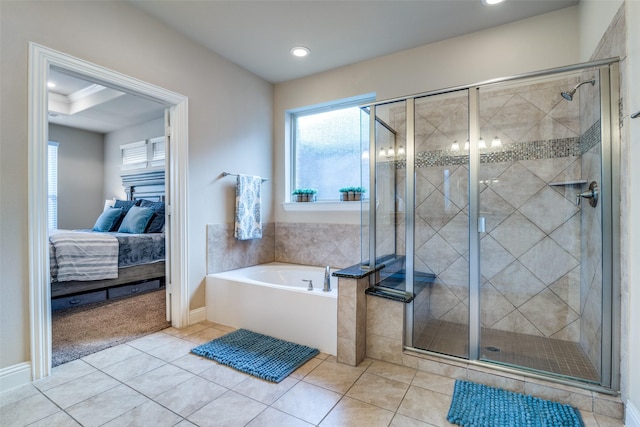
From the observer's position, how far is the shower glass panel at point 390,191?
2309 millimetres

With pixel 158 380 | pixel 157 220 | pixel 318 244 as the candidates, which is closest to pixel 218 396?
pixel 158 380

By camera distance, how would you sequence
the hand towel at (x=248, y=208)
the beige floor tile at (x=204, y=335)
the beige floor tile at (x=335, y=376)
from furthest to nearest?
the hand towel at (x=248, y=208), the beige floor tile at (x=204, y=335), the beige floor tile at (x=335, y=376)

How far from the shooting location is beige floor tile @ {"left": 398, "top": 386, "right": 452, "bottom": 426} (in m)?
1.52

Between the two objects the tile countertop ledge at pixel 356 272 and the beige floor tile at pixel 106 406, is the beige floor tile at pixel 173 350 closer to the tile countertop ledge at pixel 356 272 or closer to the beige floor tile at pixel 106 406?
Answer: the beige floor tile at pixel 106 406

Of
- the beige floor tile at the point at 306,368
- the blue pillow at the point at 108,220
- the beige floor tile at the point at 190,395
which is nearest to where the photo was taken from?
the beige floor tile at the point at 190,395

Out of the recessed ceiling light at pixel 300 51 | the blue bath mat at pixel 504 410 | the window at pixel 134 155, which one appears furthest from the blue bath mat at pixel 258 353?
the window at pixel 134 155

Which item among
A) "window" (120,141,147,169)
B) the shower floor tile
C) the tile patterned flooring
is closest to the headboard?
"window" (120,141,147,169)

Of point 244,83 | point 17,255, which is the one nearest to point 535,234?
point 244,83

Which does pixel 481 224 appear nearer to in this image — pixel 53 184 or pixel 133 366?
pixel 133 366

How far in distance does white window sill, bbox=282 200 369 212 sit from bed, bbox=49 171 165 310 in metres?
1.97

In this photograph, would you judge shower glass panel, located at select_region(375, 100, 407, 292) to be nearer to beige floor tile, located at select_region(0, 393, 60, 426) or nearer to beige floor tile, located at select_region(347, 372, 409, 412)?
beige floor tile, located at select_region(347, 372, 409, 412)

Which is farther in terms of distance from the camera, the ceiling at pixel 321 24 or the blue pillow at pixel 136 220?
the blue pillow at pixel 136 220

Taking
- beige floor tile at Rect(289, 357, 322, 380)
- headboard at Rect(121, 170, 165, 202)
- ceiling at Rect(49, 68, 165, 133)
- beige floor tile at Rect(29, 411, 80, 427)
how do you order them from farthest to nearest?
headboard at Rect(121, 170, 165, 202) < ceiling at Rect(49, 68, 165, 133) < beige floor tile at Rect(289, 357, 322, 380) < beige floor tile at Rect(29, 411, 80, 427)

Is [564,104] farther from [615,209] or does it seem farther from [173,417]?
[173,417]
